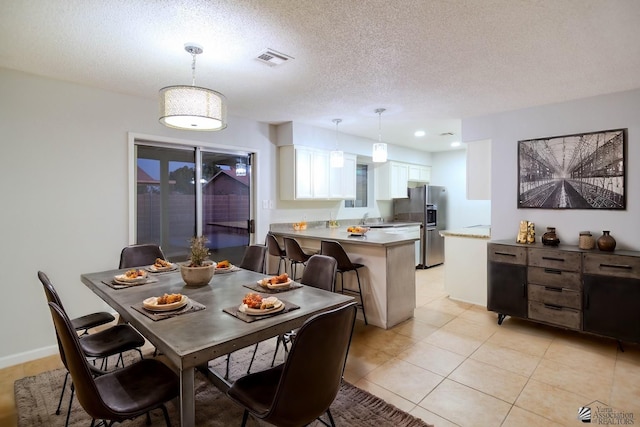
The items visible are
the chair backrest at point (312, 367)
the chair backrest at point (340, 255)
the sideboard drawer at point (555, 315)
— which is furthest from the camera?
the chair backrest at point (340, 255)

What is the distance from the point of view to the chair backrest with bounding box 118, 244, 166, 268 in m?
2.93

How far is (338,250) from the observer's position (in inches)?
131

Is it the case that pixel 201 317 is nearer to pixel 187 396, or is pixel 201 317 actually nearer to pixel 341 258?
pixel 187 396

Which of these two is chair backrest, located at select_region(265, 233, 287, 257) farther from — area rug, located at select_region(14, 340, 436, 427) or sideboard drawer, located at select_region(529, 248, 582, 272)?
sideboard drawer, located at select_region(529, 248, 582, 272)

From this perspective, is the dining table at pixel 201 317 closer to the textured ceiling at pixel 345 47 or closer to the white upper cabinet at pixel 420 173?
the textured ceiling at pixel 345 47

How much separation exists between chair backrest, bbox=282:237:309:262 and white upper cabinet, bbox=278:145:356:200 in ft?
3.53

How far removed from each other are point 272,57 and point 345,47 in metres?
0.57

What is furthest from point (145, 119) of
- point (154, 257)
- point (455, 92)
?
point (455, 92)

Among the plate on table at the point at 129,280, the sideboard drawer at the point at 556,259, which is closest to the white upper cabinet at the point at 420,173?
the sideboard drawer at the point at 556,259

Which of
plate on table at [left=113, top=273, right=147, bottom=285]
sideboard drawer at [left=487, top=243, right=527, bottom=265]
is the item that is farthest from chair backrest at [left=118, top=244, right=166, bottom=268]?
sideboard drawer at [left=487, top=243, right=527, bottom=265]

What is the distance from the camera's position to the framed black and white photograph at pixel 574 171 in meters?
3.21

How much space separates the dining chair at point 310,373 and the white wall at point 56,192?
261cm

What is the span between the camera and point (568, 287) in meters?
3.10

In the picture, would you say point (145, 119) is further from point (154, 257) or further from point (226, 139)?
point (154, 257)
